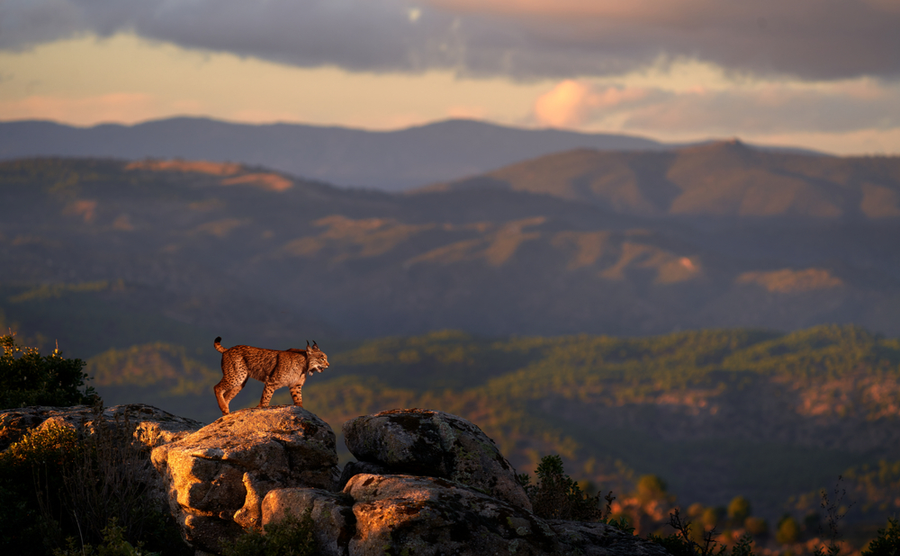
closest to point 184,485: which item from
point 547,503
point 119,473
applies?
point 119,473

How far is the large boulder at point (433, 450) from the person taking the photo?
21.5m

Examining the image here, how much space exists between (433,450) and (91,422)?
34.4 feet

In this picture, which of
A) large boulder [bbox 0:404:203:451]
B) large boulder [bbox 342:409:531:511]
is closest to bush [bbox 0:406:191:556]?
large boulder [bbox 0:404:203:451]

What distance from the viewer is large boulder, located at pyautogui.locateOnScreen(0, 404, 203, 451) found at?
24.0 meters

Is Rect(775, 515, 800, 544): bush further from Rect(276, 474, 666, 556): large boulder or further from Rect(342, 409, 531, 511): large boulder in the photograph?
Rect(276, 474, 666, 556): large boulder

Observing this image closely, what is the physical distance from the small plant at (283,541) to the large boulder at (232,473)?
1549 mm

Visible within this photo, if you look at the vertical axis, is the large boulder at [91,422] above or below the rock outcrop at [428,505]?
above

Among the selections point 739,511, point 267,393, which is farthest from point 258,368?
point 739,511

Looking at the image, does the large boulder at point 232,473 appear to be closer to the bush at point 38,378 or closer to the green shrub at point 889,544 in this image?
the bush at point 38,378

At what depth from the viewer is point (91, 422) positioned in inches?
955

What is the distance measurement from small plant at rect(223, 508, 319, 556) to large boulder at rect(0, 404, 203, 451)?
650cm

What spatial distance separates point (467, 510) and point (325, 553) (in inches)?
130

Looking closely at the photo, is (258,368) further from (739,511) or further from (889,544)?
(739,511)

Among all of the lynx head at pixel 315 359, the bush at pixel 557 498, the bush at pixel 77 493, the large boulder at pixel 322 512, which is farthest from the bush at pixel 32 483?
the bush at pixel 557 498
